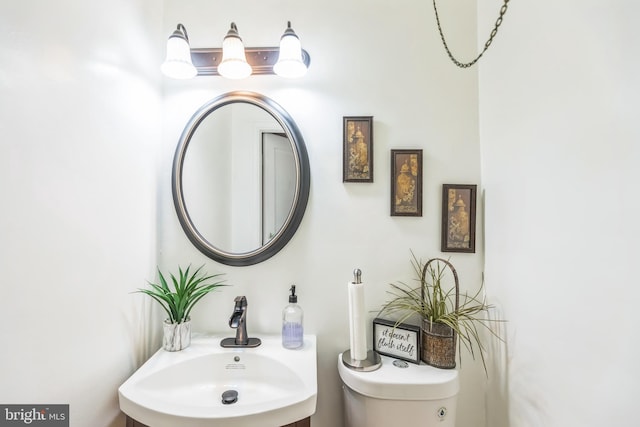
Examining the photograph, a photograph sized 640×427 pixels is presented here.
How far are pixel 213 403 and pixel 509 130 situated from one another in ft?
4.55

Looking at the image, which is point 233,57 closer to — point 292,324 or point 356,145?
point 356,145

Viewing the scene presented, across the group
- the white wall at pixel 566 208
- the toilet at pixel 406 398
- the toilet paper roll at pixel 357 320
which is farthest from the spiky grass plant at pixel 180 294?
the white wall at pixel 566 208

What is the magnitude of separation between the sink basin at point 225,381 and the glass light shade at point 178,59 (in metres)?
1.06

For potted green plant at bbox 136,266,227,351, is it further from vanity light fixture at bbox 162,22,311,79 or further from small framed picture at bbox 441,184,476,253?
small framed picture at bbox 441,184,476,253

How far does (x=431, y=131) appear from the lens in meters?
1.16

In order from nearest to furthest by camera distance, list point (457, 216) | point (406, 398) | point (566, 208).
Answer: point (566, 208) < point (406, 398) < point (457, 216)

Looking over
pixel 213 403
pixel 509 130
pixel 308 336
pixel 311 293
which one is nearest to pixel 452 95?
pixel 509 130

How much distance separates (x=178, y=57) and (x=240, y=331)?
1063 mm

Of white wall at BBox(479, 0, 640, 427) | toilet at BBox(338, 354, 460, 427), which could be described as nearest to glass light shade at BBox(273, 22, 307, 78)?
white wall at BBox(479, 0, 640, 427)

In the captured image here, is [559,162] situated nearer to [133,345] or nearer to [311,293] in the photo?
[311,293]

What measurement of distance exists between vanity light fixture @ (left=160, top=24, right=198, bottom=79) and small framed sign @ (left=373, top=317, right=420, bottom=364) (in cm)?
123

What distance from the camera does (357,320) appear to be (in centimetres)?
99

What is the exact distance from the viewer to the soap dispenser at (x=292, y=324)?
107 cm

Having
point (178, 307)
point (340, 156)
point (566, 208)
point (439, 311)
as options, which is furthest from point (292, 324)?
point (566, 208)
